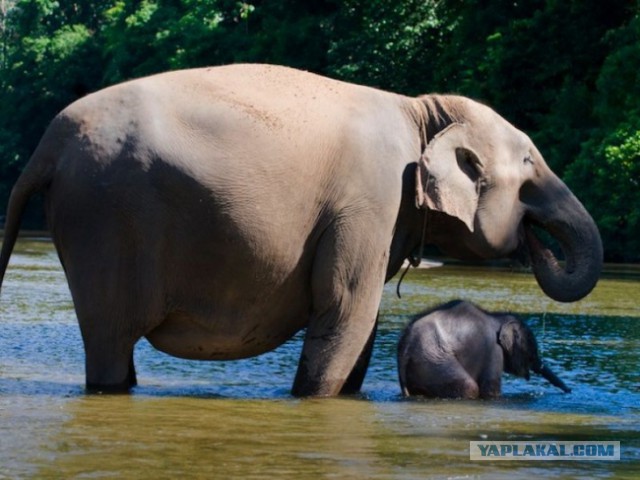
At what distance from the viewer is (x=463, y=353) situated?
1080 centimetres

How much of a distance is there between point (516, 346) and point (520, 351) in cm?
5

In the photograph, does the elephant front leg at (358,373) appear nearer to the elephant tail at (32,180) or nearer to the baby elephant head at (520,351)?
the baby elephant head at (520,351)

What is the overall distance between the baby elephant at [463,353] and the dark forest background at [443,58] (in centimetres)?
1917

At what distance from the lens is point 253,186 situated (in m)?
10.2

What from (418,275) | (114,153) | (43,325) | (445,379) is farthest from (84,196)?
(418,275)

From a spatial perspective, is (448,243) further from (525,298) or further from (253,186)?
(525,298)

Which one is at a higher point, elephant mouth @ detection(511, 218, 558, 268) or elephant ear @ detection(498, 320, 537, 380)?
elephant mouth @ detection(511, 218, 558, 268)

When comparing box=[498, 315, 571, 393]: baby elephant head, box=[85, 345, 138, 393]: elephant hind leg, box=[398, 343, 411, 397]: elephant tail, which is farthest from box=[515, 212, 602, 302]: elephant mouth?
box=[85, 345, 138, 393]: elephant hind leg

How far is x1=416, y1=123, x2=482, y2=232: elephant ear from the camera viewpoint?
10.7 meters

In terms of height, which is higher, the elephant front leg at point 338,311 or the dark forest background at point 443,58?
the dark forest background at point 443,58

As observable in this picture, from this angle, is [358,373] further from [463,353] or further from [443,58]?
[443,58]

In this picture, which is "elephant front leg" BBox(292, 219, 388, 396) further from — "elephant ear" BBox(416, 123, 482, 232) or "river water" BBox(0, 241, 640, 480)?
"elephant ear" BBox(416, 123, 482, 232)

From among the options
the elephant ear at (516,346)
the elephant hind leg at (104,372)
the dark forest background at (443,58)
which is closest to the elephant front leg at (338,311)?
the elephant ear at (516,346)

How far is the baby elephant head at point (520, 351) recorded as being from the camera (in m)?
11.0
